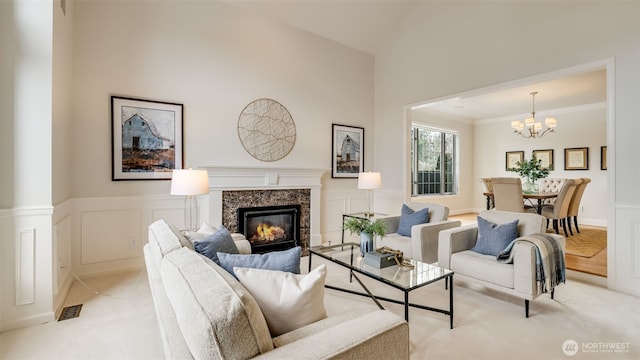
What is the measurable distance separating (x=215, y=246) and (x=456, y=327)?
188 centimetres

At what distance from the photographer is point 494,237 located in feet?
9.14

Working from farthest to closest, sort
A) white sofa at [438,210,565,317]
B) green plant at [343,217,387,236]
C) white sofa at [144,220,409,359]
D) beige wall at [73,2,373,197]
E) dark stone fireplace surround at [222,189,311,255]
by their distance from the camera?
dark stone fireplace surround at [222,189,311,255] < beige wall at [73,2,373,197] < green plant at [343,217,387,236] < white sofa at [438,210,565,317] < white sofa at [144,220,409,359]

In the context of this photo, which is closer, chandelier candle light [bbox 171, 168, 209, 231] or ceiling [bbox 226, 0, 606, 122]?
chandelier candle light [bbox 171, 168, 209, 231]

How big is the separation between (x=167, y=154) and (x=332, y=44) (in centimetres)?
316

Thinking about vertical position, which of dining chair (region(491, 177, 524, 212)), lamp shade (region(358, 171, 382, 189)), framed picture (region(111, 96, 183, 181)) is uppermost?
framed picture (region(111, 96, 183, 181))

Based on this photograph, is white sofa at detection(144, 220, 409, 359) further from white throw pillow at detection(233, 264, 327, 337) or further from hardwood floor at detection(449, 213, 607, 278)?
hardwood floor at detection(449, 213, 607, 278)

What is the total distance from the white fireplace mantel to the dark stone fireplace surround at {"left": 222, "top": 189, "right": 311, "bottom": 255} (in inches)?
2.5

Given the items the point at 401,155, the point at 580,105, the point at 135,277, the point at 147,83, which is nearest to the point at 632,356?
the point at 401,155

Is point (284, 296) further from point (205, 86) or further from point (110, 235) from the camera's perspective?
point (205, 86)

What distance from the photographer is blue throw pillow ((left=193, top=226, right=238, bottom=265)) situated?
5.82 ft

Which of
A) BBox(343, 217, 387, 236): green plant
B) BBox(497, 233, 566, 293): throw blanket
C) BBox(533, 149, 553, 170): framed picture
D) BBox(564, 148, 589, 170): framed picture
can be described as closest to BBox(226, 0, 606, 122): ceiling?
BBox(564, 148, 589, 170): framed picture

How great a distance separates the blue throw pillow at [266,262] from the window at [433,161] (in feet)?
20.9

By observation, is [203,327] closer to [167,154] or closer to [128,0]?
[167,154]

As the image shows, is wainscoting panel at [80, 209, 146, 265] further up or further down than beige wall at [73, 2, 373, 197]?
further down
